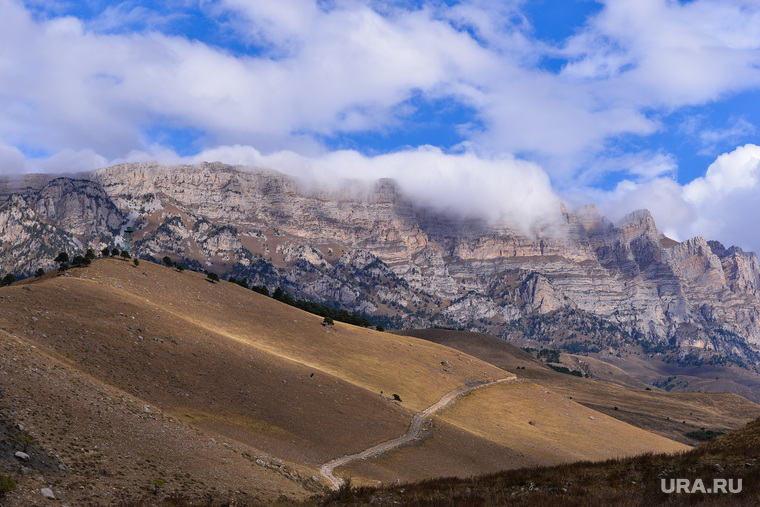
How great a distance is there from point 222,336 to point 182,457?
3712 cm

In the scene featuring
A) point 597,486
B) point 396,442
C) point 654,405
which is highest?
point 597,486

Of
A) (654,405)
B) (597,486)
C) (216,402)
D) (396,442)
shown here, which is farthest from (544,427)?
(654,405)

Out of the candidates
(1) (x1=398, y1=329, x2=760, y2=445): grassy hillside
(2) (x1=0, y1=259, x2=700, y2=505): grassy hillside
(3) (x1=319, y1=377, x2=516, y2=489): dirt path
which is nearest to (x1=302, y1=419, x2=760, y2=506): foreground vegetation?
(2) (x1=0, y1=259, x2=700, y2=505): grassy hillside

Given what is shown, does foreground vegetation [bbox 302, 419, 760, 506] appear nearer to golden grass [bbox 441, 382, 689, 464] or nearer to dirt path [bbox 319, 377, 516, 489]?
dirt path [bbox 319, 377, 516, 489]

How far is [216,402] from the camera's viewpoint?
48062mm

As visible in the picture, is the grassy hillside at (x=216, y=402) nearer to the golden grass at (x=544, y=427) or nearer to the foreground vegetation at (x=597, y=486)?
the golden grass at (x=544, y=427)

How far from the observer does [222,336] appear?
66.6 m

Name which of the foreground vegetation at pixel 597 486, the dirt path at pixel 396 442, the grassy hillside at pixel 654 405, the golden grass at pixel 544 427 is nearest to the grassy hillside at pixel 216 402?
the golden grass at pixel 544 427

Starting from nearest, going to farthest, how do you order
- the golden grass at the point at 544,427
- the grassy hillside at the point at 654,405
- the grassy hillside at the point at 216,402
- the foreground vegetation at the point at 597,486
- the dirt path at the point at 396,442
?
the foreground vegetation at the point at 597,486
the grassy hillside at the point at 216,402
the dirt path at the point at 396,442
the golden grass at the point at 544,427
the grassy hillside at the point at 654,405

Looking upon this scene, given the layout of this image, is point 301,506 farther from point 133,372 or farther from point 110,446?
point 133,372

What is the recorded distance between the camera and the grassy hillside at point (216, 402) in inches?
1079

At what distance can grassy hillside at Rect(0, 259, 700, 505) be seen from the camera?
27406mm

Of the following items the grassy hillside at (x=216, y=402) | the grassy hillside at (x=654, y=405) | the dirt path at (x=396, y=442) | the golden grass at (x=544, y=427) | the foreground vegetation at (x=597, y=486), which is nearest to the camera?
the foreground vegetation at (x=597, y=486)

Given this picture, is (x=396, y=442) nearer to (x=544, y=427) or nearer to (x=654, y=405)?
(x=544, y=427)
